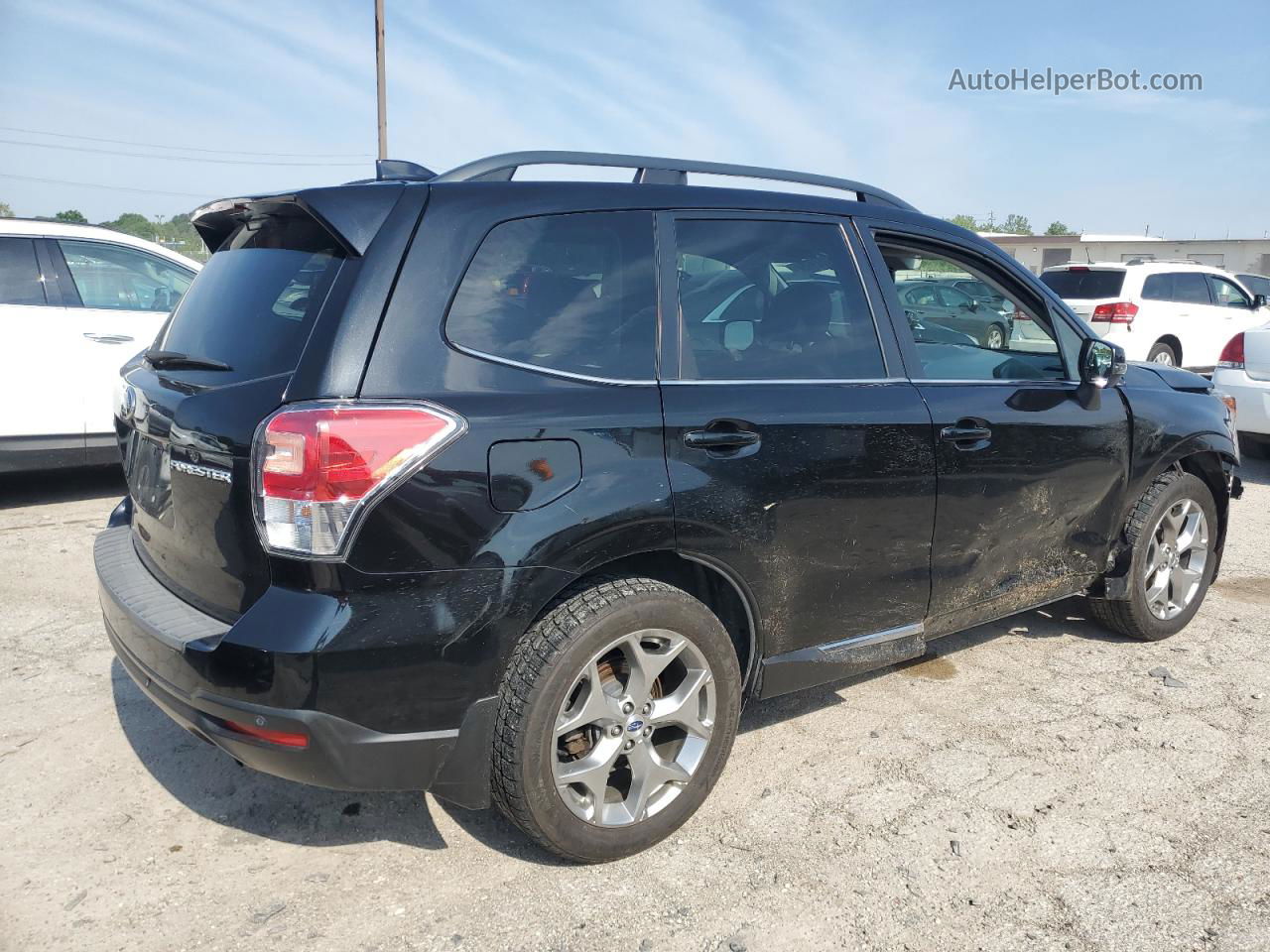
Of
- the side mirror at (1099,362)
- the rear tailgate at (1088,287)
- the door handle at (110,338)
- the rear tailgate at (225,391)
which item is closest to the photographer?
the rear tailgate at (225,391)

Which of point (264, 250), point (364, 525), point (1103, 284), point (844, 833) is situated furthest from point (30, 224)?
point (1103, 284)

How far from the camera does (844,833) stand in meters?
2.82

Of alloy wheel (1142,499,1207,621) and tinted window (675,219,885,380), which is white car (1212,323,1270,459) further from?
tinted window (675,219,885,380)

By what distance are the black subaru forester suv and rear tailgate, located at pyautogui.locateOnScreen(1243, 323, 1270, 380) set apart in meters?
5.77

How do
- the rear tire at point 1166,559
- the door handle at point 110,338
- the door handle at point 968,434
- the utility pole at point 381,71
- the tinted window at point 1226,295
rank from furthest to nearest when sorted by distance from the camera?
the utility pole at point 381,71, the tinted window at point 1226,295, the door handle at point 110,338, the rear tire at point 1166,559, the door handle at point 968,434

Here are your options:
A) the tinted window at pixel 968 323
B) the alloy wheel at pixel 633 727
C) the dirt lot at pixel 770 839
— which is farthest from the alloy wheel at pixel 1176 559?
the alloy wheel at pixel 633 727

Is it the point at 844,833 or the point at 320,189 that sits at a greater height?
the point at 320,189

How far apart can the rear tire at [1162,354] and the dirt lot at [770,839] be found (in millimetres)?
9954

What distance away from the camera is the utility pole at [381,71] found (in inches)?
779

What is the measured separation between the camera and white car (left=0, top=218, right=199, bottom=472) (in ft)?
19.4

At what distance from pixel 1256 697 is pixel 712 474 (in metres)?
2.62

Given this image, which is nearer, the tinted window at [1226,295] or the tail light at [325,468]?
the tail light at [325,468]

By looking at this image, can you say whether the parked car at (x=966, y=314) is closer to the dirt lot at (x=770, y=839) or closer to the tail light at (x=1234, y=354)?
the dirt lot at (x=770, y=839)

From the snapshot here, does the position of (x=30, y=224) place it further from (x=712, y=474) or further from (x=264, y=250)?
(x=712, y=474)
